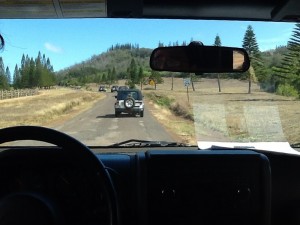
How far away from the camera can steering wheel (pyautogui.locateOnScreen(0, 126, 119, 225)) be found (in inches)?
109

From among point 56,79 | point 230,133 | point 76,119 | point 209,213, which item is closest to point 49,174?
point 209,213

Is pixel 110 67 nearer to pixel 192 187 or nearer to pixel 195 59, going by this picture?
pixel 195 59

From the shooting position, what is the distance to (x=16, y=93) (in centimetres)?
478

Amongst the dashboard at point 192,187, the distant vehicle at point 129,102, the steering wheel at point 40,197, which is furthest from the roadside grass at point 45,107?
the steering wheel at point 40,197

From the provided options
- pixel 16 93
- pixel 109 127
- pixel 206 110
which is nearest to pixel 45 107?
pixel 16 93

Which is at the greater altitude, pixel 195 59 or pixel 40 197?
pixel 195 59

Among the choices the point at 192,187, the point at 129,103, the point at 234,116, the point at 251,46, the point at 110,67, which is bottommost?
the point at 192,187

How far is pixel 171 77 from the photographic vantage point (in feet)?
15.1

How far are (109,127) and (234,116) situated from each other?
47.2 inches

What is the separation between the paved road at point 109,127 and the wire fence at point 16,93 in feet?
1.59

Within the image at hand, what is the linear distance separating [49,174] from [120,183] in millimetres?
926

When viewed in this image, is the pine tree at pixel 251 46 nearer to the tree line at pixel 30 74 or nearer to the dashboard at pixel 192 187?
the dashboard at pixel 192 187

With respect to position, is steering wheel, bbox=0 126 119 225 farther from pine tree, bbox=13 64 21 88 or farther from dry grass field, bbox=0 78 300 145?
dry grass field, bbox=0 78 300 145

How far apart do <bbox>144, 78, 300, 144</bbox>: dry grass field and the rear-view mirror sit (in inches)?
31.7
